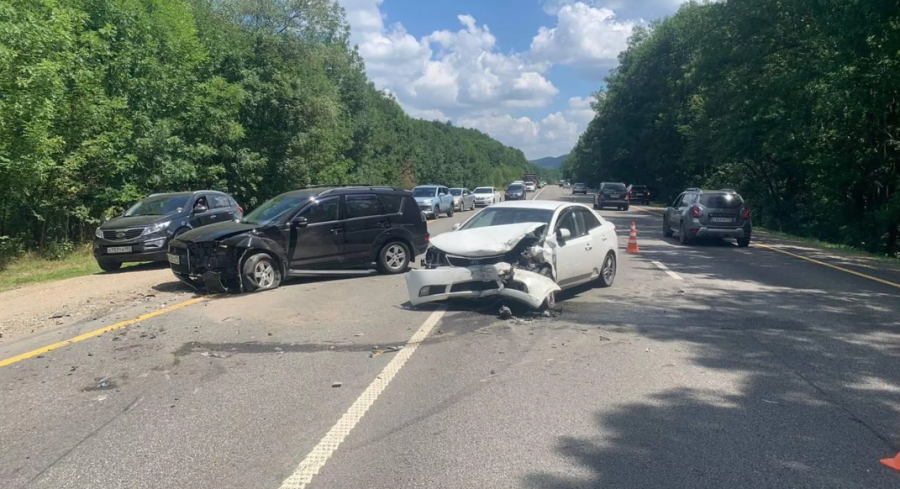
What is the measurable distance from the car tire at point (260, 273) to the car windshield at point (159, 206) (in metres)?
5.65

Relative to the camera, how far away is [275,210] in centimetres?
1247

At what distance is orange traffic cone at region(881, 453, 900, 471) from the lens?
4.16 metres

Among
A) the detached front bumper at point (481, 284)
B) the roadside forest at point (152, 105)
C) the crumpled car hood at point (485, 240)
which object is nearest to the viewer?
the detached front bumper at point (481, 284)

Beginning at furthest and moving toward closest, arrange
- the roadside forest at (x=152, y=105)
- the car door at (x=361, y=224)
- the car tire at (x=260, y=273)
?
the roadside forest at (x=152, y=105), the car door at (x=361, y=224), the car tire at (x=260, y=273)

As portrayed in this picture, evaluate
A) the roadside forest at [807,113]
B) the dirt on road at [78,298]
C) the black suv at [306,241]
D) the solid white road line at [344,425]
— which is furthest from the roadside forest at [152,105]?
the roadside forest at [807,113]

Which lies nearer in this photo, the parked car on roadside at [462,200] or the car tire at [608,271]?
the car tire at [608,271]

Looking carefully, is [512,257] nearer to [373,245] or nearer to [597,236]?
[597,236]

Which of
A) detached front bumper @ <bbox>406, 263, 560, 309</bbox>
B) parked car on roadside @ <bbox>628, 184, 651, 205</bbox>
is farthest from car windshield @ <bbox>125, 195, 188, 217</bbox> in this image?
parked car on roadside @ <bbox>628, 184, 651, 205</bbox>

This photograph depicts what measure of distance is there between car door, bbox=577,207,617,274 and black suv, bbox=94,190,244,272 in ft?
31.2

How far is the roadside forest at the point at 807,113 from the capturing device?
19734 millimetres

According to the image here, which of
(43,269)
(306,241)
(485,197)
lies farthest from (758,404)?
(485,197)

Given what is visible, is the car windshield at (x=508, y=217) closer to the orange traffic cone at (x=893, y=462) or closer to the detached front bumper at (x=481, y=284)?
the detached front bumper at (x=481, y=284)

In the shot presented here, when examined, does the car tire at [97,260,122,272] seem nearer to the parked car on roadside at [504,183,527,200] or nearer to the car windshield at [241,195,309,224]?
the car windshield at [241,195,309,224]

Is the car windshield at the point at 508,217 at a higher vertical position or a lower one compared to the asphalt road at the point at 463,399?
higher
